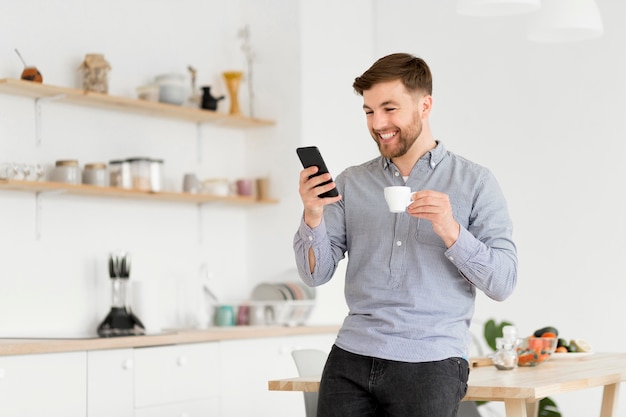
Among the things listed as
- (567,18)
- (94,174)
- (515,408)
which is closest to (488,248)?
(515,408)

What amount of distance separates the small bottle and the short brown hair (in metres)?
0.96

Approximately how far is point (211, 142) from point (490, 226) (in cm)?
302

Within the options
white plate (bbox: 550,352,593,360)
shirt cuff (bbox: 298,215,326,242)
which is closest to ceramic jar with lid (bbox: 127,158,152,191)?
white plate (bbox: 550,352,593,360)

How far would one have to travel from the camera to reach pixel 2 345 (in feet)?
11.1

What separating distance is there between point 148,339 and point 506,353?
1598 millimetres

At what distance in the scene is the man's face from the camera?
2.13 meters

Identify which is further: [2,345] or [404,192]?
[2,345]

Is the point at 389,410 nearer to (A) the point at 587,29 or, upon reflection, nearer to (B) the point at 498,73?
(A) the point at 587,29

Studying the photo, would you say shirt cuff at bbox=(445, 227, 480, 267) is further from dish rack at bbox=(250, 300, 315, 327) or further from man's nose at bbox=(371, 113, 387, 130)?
dish rack at bbox=(250, 300, 315, 327)

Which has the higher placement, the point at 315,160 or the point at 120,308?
the point at 315,160

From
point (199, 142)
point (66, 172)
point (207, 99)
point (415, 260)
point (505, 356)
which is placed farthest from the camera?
point (199, 142)

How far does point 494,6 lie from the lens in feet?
10.5

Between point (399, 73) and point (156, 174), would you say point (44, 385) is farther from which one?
point (399, 73)

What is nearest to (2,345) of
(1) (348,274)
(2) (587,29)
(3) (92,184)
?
(3) (92,184)
